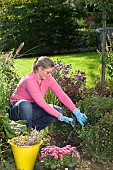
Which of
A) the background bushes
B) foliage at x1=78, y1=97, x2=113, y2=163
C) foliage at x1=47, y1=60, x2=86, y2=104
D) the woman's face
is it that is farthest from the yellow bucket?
the background bushes

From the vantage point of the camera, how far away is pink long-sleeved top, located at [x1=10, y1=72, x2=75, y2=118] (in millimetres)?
4223

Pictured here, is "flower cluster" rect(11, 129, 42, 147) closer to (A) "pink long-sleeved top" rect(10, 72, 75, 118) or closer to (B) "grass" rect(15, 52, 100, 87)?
(A) "pink long-sleeved top" rect(10, 72, 75, 118)

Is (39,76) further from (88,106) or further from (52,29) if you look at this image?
(52,29)

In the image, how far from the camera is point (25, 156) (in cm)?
360

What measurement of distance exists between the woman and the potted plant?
601mm

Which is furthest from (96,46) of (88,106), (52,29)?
(88,106)

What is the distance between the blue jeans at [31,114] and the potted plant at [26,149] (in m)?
0.61

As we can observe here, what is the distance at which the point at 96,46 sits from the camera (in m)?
11.6

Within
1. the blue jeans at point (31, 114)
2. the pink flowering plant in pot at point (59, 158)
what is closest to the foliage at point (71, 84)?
the blue jeans at point (31, 114)

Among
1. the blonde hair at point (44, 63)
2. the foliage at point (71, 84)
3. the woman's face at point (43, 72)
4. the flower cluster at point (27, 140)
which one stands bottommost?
the flower cluster at point (27, 140)

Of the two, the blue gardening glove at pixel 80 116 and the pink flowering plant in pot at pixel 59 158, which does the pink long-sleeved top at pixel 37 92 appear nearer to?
the blue gardening glove at pixel 80 116

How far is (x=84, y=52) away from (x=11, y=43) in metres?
2.28

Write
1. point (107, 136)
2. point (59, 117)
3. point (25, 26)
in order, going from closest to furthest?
point (107, 136) → point (59, 117) → point (25, 26)

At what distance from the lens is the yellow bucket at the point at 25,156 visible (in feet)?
11.7
